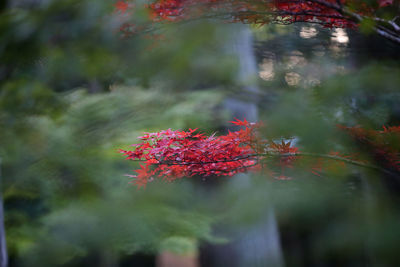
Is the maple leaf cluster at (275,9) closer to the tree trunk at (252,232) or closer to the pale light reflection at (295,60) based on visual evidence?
the pale light reflection at (295,60)

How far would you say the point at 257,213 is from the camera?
1.87 metres

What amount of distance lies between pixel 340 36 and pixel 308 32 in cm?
23

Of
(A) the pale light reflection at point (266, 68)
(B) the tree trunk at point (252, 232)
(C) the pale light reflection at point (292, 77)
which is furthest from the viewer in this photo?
(B) the tree trunk at point (252, 232)

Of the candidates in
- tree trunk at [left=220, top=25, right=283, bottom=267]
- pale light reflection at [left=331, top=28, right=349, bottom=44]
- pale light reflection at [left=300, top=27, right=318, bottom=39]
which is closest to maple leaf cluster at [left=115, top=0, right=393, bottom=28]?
pale light reflection at [left=300, top=27, right=318, bottom=39]

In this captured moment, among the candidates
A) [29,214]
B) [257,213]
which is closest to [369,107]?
[257,213]

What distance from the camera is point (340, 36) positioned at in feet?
6.07

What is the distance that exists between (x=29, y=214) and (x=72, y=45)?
2074 millimetres

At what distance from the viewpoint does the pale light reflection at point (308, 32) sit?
1695 millimetres

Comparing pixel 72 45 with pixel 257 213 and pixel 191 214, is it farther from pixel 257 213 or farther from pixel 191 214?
pixel 191 214

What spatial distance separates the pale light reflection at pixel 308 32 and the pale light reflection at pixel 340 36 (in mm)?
136

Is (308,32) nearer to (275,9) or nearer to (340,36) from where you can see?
(340,36)

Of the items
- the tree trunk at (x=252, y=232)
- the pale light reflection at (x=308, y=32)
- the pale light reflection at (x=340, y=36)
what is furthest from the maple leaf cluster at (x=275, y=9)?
the tree trunk at (x=252, y=232)

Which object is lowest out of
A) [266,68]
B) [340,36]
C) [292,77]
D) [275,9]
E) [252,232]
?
[252,232]

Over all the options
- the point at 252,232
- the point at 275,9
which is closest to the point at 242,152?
the point at 275,9
